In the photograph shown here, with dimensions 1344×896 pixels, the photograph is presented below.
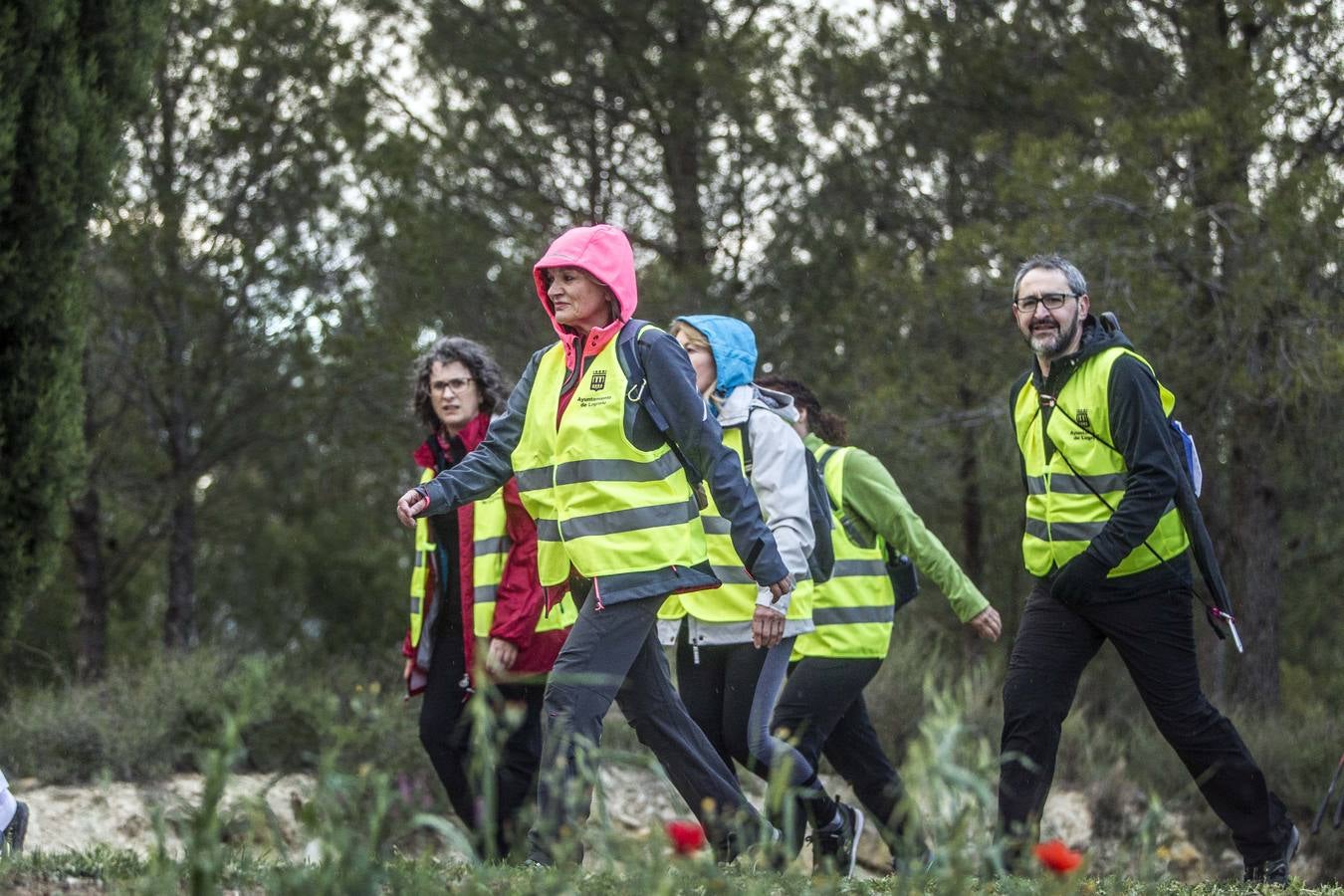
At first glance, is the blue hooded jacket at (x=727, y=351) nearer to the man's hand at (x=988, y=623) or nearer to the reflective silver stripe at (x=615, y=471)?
the reflective silver stripe at (x=615, y=471)

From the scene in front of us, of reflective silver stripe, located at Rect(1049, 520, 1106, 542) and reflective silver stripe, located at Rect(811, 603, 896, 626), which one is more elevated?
reflective silver stripe, located at Rect(1049, 520, 1106, 542)

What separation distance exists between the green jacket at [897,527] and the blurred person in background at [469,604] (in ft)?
3.89

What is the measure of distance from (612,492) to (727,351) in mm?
1297

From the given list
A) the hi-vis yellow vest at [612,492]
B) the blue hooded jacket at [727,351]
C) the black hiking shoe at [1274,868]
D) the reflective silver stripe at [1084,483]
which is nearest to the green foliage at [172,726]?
the blue hooded jacket at [727,351]

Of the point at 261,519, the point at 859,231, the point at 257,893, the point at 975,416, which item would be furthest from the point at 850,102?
the point at 257,893

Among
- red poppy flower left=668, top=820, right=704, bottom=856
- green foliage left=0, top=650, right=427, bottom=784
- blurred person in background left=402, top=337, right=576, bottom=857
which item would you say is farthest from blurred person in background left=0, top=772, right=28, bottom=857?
red poppy flower left=668, top=820, right=704, bottom=856

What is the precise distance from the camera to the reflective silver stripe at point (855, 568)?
6492mm

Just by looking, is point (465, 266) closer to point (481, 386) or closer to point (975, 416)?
point (975, 416)

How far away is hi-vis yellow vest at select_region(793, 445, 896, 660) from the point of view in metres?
6.37

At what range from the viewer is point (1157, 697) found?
5.62m

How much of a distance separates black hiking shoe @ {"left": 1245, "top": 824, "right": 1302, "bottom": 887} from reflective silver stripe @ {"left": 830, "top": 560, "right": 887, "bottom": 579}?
1.70 m

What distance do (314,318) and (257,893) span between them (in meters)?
8.65

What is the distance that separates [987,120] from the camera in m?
13.5

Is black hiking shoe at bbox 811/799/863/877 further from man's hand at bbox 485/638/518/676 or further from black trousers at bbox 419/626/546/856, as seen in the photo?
man's hand at bbox 485/638/518/676
